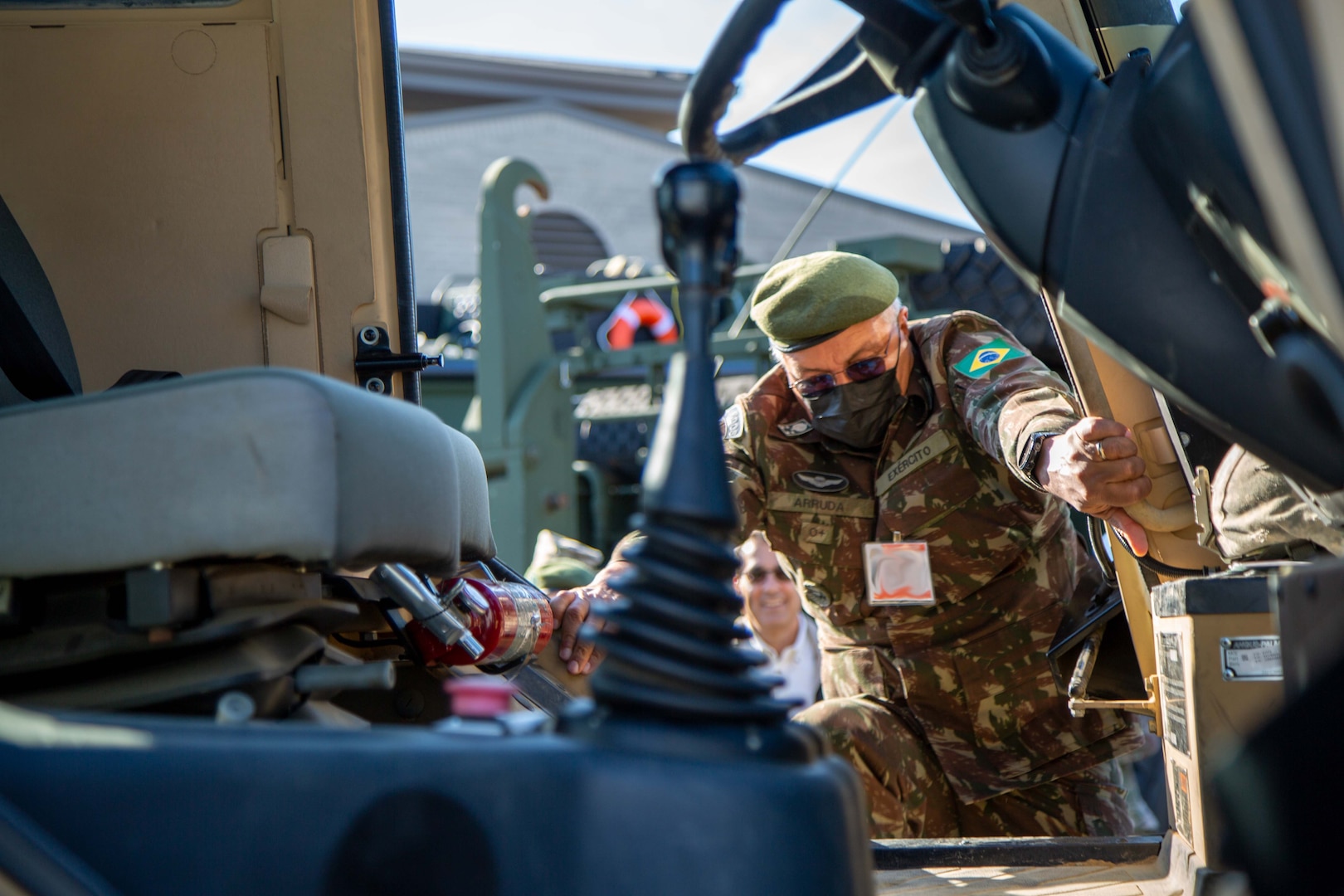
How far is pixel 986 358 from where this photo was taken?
2.75m

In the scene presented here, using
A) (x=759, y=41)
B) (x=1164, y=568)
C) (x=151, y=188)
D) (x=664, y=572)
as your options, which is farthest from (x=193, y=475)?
(x=1164, y=568)

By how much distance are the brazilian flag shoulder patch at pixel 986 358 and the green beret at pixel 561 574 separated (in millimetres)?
1810

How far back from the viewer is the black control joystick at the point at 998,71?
1021mm

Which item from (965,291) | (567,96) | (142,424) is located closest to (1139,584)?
(142,424)

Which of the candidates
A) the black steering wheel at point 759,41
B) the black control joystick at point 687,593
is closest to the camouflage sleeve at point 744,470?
the black steering wheel at point 759,41

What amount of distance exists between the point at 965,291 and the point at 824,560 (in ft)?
10.5

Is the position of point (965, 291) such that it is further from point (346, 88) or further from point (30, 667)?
point (30, 667)

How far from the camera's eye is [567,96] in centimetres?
1516

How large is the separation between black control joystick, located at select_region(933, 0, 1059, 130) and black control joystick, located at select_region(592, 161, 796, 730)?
0.29 metres

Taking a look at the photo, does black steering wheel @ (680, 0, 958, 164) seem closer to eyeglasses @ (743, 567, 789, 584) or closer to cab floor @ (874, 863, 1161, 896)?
cab floor @ (874, 863, 1161, 896)

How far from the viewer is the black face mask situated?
2920 millimetres

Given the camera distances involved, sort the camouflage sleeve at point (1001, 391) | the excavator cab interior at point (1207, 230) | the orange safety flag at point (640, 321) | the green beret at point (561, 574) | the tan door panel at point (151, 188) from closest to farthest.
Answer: the excavator cab interior at point (1207, 230), the tan door panel at point (151, 188), the camouflage sleeve at point (1001, 391), the green beret at point (561, 574), the orange safety flag at point (640, 321)

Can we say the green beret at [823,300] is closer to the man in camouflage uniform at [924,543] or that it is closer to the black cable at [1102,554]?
the man in camouflage uniform at [924,543]

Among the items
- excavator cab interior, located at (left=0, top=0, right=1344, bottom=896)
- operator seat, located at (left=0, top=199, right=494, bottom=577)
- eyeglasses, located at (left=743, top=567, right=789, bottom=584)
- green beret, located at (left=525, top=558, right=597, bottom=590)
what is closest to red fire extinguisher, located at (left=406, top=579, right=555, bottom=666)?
excavator cab interior, located at (left=0, top=0, right=1344, bottom=896)
